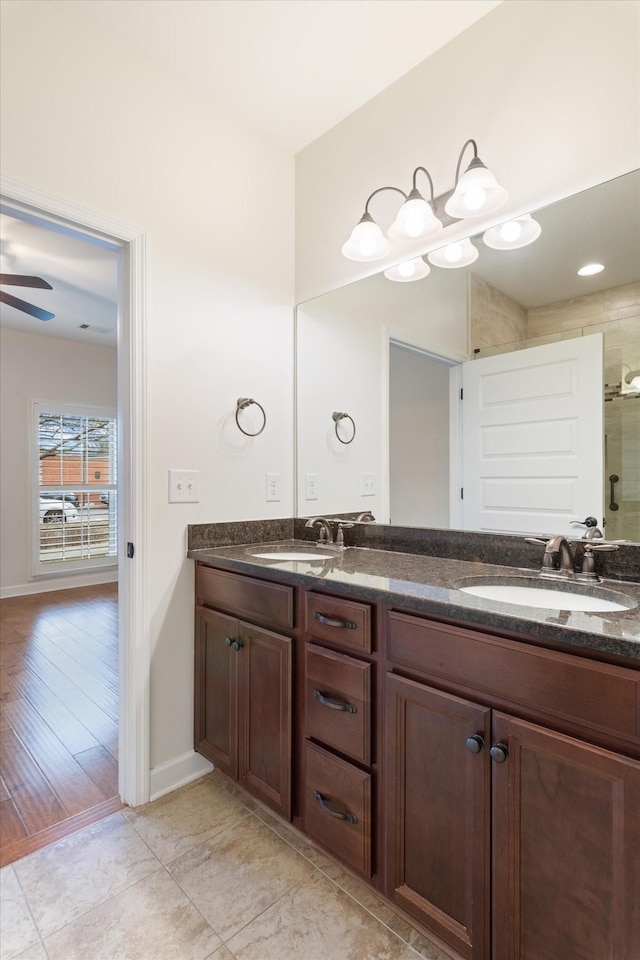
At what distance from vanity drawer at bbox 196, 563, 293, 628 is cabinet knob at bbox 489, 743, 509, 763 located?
660 mm

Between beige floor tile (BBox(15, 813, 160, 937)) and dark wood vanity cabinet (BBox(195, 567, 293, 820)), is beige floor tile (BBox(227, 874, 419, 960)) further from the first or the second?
beige floor tile (BBox(15, 813, 160, 937))

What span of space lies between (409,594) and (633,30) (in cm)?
161

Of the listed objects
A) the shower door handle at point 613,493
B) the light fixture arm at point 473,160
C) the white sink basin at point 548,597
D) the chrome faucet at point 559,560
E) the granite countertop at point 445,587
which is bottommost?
the white sink basin at point 548,597

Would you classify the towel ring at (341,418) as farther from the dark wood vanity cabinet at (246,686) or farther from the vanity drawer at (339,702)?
the vanity drawer at (339,702)

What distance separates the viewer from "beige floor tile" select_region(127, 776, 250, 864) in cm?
150

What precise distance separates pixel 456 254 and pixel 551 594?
118 centimetres

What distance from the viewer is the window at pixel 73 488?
4926 mm

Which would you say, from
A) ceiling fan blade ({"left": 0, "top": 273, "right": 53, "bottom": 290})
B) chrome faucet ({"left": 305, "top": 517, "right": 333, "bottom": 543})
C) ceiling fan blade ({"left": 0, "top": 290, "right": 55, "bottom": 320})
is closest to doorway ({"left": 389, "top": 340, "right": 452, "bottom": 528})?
chrome faucet ({"left": 305, "top": 517, "right": 333, "bottom": 543})

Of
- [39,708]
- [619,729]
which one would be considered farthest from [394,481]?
[39,708]

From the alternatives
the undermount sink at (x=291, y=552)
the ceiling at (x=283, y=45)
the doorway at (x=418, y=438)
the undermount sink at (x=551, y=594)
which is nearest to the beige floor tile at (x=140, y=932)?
the undermount sink at (x=291, y=552)

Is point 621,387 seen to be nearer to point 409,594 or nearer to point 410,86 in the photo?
point 409,594

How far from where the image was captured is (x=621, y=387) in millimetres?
1304

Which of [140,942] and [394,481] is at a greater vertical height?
[394,481]

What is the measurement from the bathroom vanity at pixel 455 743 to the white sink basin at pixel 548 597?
3 cm
